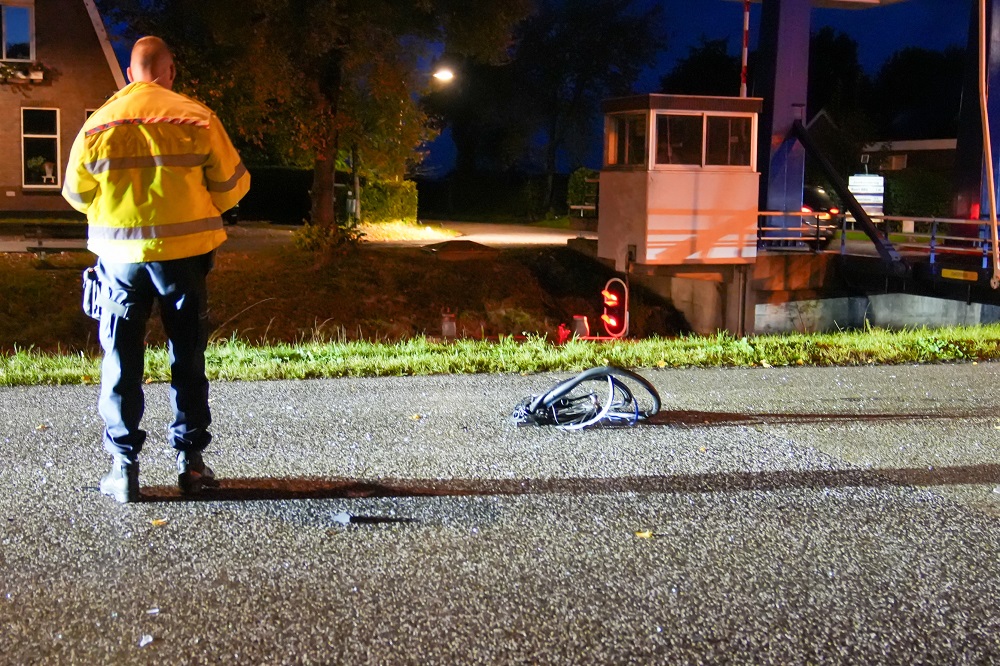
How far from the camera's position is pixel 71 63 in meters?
28.4

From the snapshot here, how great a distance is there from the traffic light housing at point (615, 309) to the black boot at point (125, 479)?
17.1 metres

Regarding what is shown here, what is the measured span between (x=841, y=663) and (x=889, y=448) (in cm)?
291

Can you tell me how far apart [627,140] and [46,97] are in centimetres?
1567

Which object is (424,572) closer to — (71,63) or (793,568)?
(793,568)

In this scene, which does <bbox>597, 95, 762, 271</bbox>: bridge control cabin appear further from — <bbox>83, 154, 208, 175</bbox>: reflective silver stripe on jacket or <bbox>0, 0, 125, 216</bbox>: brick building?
<bbox>83, 154, 208, 175</bbox>: reflective silver stripe on jacket

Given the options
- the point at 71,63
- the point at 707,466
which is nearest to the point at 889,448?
the point at 707,466

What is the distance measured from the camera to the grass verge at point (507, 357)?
A: 27.3 feet

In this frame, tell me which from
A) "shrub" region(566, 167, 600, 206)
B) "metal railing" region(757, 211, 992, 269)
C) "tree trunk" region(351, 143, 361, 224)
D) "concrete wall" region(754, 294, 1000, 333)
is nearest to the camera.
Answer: "metal railing" region(757, 211, 992, 269)

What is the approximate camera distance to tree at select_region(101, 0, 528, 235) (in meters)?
21.5

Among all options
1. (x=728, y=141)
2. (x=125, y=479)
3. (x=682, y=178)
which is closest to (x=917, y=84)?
(x=728, y=141)

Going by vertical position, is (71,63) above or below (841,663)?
above

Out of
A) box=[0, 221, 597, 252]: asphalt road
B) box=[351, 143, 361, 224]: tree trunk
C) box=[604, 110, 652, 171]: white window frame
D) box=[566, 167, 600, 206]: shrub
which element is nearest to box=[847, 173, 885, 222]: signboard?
box=[566, 167, 600, 206]: shrub

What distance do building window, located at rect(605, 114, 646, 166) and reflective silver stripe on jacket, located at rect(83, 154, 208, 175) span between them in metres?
18.1

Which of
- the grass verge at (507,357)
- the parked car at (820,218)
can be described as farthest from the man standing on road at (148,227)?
the parked car at (820,218)
